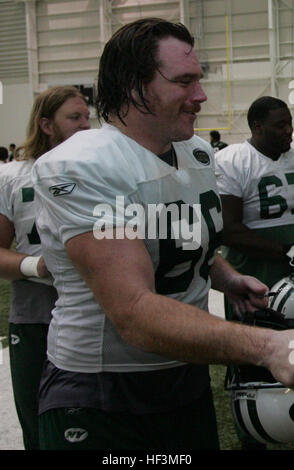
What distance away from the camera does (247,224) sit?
3203mm

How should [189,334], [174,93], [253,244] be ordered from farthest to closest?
[253,244] → [174,93] → [189,334]

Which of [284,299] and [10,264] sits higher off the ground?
[10,264]

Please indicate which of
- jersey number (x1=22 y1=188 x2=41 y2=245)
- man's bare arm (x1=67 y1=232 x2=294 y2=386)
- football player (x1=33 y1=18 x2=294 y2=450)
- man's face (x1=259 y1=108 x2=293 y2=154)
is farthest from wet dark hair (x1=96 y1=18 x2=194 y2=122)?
man's face (x1=259 y1=108 x2=293 y2=154)

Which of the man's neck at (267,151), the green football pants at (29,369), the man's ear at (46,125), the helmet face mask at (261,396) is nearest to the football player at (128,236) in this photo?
the helmet face mask at (261,396)

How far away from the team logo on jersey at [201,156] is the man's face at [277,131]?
1.70 meters

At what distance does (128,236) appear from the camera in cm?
119

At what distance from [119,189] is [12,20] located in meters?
18.8

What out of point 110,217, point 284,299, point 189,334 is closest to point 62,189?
point 110,217

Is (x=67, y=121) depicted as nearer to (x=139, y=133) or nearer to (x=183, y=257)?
(x=139, y=133)

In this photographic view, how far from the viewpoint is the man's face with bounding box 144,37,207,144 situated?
4.42 ft

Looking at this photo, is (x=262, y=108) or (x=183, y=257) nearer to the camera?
(x=183, y=257)

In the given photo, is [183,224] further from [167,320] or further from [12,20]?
[12,20]

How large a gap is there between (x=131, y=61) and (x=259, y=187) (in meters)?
1.89
